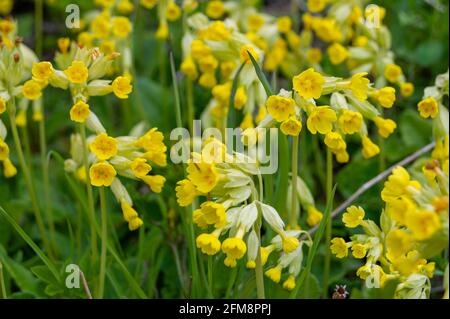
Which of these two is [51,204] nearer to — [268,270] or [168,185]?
[168,185]

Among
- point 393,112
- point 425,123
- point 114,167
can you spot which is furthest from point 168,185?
point 393,112

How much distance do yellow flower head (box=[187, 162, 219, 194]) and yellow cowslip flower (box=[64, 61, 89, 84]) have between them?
478mm

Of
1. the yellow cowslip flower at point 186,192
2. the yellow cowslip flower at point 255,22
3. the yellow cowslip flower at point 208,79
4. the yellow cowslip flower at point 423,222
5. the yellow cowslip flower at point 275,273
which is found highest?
the yellow cowslip flower at point 255,22

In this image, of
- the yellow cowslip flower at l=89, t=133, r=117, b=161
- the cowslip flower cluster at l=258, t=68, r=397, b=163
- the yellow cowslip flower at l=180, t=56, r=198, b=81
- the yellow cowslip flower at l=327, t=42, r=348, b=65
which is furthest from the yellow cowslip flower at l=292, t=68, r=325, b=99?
the yellow cowslip flower at l=327, t=42, r=348, b=65

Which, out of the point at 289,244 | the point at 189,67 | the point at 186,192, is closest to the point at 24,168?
the point at 186,192

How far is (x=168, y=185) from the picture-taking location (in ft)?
9.23

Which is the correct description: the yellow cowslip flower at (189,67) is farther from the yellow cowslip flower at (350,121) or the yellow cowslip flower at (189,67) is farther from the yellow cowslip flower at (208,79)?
the yellow cowslip flower at (350,121)

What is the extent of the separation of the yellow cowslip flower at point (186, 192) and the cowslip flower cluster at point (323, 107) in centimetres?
31

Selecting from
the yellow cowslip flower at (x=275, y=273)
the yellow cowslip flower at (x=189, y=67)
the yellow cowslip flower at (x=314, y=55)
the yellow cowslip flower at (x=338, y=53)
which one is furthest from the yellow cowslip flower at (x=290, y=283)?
the yellow cowslip flower at (x=314, y=55)

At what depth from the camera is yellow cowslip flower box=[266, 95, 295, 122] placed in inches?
89.7

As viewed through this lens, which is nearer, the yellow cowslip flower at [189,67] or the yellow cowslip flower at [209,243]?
the yellow cowslip flower at [209,243]

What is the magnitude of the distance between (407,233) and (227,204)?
A: 50 centimetres

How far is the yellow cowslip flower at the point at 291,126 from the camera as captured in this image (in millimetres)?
2295

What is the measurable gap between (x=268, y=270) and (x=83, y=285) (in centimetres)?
59
